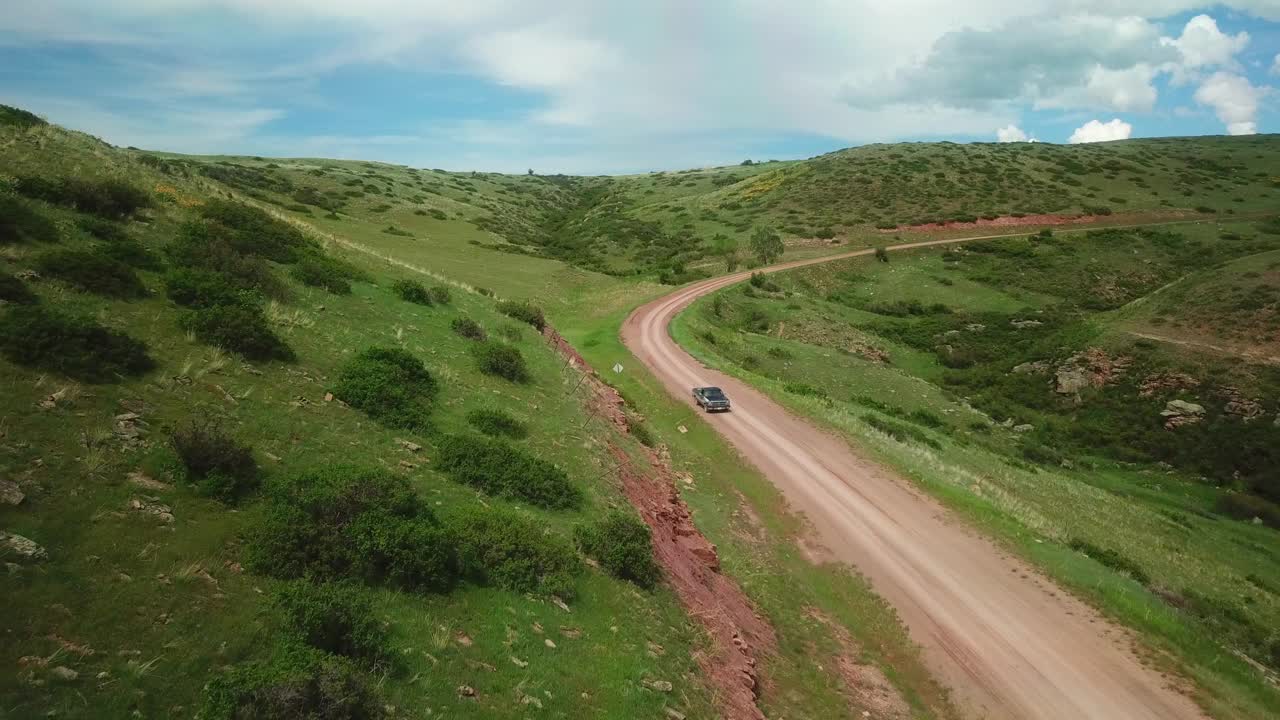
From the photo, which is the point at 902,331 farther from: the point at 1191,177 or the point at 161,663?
the point at 1191,177

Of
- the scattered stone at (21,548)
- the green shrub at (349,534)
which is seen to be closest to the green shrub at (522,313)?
the green shrub at (349,534)

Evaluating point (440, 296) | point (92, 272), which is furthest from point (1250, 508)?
point (92, 272)

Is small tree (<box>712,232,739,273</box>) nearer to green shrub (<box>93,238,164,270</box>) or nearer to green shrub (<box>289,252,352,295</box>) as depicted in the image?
green shrub (<box>289,252,352,295</box>)

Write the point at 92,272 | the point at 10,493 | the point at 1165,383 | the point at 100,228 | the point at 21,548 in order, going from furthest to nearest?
the point at 1165,383, the point at 100,228, the point at 92,272, the point at 10,493, the point at 21,548

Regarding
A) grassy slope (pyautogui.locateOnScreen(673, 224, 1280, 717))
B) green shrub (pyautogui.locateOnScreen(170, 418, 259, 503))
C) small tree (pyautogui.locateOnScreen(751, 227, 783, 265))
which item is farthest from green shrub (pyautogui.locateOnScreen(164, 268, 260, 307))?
small tree (pyautogui.locateOnScreen(751, 227, 783, 265))

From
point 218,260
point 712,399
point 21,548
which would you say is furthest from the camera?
point 712,399

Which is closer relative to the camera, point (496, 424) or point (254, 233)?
point (496, 424)

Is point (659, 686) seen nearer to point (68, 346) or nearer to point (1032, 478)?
point (68, 346)
